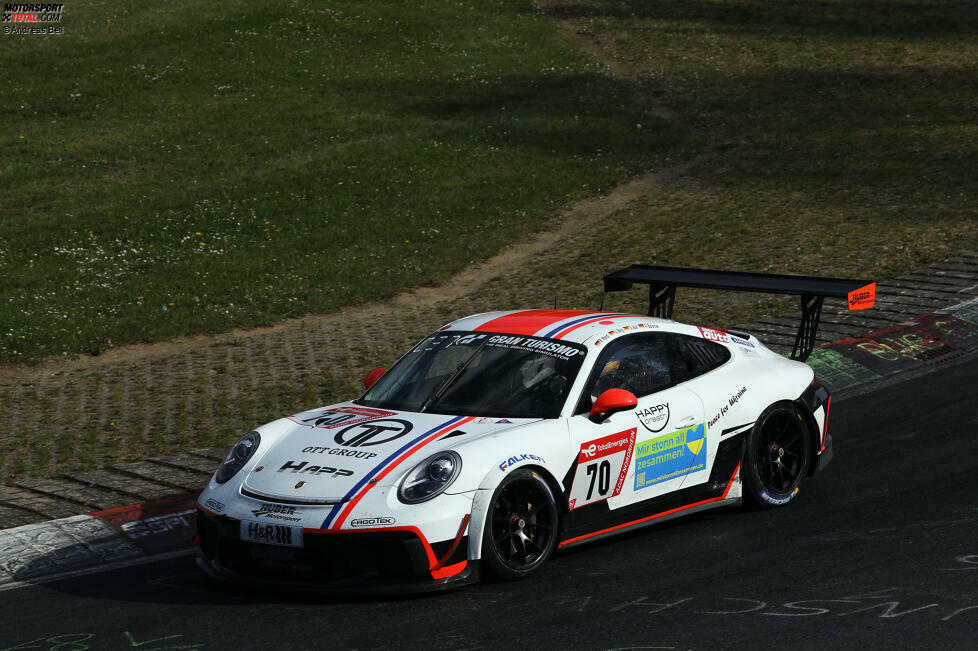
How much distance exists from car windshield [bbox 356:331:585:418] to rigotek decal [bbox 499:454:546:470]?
427 millimetres

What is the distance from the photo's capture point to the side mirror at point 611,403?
7090mm

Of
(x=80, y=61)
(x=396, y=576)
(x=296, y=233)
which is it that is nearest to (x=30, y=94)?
(x=80, y=61)

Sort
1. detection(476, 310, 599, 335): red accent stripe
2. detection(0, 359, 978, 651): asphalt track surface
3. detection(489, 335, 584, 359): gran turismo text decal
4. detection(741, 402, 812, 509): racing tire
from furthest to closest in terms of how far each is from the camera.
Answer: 1. detection(741, 402, 812, 509): racing tire
2. detection(476, 310, 599, 335): red accent stripe
3. detection(489, 335, 584, 359): gran turismo text decal
4. detection(0, 359, 978, 651): asphalt track surface

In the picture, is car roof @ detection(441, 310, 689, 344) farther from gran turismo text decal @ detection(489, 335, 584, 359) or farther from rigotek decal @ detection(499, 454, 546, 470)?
rigotek decal @ detection(499, 454, 546, 470)

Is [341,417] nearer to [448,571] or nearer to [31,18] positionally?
[448,571]

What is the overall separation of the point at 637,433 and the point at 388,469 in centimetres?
168

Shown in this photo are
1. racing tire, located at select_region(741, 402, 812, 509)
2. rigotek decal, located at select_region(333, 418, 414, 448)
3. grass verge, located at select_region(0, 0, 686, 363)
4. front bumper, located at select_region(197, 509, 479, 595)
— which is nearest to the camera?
front bumper, located at select_region(197, 509, 479, 595)

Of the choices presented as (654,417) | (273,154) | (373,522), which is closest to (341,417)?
(373,522)

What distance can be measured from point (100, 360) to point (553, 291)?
6.12 meters

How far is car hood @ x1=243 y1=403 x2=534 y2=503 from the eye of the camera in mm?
6531

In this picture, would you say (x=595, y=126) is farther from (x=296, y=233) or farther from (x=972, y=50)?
(x=972, y=50)

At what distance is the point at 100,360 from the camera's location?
1430 cm

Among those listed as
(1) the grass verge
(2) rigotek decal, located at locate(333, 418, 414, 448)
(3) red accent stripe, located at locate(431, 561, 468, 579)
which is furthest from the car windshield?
(1) the grass verge

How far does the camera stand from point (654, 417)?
7496mm
